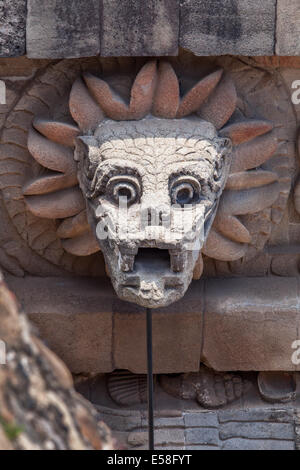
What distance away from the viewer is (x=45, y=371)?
192 cm

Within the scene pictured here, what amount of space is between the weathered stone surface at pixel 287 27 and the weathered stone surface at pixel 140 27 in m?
0.40

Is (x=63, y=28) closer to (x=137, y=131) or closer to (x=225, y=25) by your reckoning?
(x=137, y=131)

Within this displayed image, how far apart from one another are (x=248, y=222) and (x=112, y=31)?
40.2 inches

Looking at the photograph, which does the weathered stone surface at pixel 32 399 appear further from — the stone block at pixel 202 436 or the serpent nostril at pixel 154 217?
the stone block at pixel 202 436

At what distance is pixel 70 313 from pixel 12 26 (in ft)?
4.18

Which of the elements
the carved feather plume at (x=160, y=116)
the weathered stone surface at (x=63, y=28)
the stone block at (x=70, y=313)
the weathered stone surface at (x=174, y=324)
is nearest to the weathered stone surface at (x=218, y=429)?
the weathered stone surface at (x=174, y=324)

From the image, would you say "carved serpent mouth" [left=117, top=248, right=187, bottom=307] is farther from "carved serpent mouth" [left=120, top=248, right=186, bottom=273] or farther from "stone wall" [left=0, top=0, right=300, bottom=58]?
"stone wall" [left=0, top=0, right=300, bottom=58]

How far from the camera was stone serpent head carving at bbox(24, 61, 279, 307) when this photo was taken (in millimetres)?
3148

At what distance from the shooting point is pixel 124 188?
3.24 meters

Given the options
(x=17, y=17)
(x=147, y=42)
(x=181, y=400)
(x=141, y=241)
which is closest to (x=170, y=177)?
(x=141, y=241)

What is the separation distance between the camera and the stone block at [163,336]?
3.91 meters

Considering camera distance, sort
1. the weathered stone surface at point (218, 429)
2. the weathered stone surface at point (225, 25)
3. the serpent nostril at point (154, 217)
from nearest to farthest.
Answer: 1. the serpent nostril at point (154, 217)
2. the weathered stone surface at point (225, 25)
3. the weathered stone surface at point (218, 429)

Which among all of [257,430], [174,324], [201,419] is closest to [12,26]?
[174,324]

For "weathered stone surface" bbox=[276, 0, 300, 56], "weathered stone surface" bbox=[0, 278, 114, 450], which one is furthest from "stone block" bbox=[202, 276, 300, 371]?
"weathered stone surface" bbox=[0, 278, 114, 450]
